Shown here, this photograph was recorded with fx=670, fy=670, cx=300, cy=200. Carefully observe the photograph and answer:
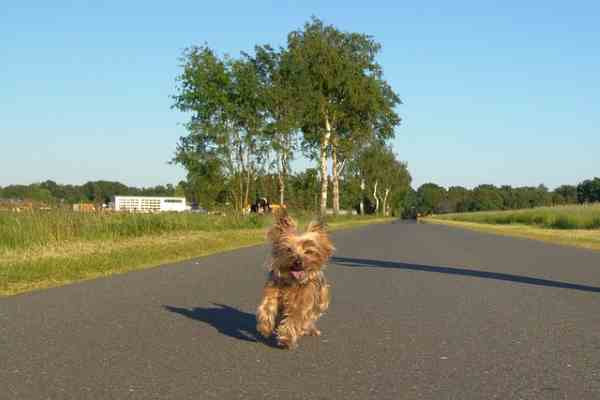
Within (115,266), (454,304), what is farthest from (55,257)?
(454,304)

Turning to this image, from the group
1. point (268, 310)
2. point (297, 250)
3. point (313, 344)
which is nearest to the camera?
point (297, 250)

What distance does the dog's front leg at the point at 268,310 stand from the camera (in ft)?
19.3

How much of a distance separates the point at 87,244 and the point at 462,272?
10.2 metres

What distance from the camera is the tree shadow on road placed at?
37.9 feet

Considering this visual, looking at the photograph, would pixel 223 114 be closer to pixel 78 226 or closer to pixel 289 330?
pixel 78 226

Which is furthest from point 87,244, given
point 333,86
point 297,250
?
point 333,86

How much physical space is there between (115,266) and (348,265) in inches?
202

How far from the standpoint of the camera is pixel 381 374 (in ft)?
16.5

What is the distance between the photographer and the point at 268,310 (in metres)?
5.89

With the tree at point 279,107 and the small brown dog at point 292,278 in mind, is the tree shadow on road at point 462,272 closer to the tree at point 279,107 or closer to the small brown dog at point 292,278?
the small brown dog at point 292,278

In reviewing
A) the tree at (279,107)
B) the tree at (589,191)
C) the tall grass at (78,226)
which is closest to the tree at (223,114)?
the tree at (279,107)

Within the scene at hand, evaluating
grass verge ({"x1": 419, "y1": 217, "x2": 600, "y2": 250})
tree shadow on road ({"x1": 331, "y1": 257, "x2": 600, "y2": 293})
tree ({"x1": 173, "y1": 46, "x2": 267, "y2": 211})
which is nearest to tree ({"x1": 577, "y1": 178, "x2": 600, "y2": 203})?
grass verge ({"x1": 419, "y1": 217, "x2": 600, "y2": 250})

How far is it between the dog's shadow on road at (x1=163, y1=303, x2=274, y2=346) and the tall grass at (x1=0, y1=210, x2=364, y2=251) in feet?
14.7

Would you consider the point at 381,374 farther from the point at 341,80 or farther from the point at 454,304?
the point at 341,80
